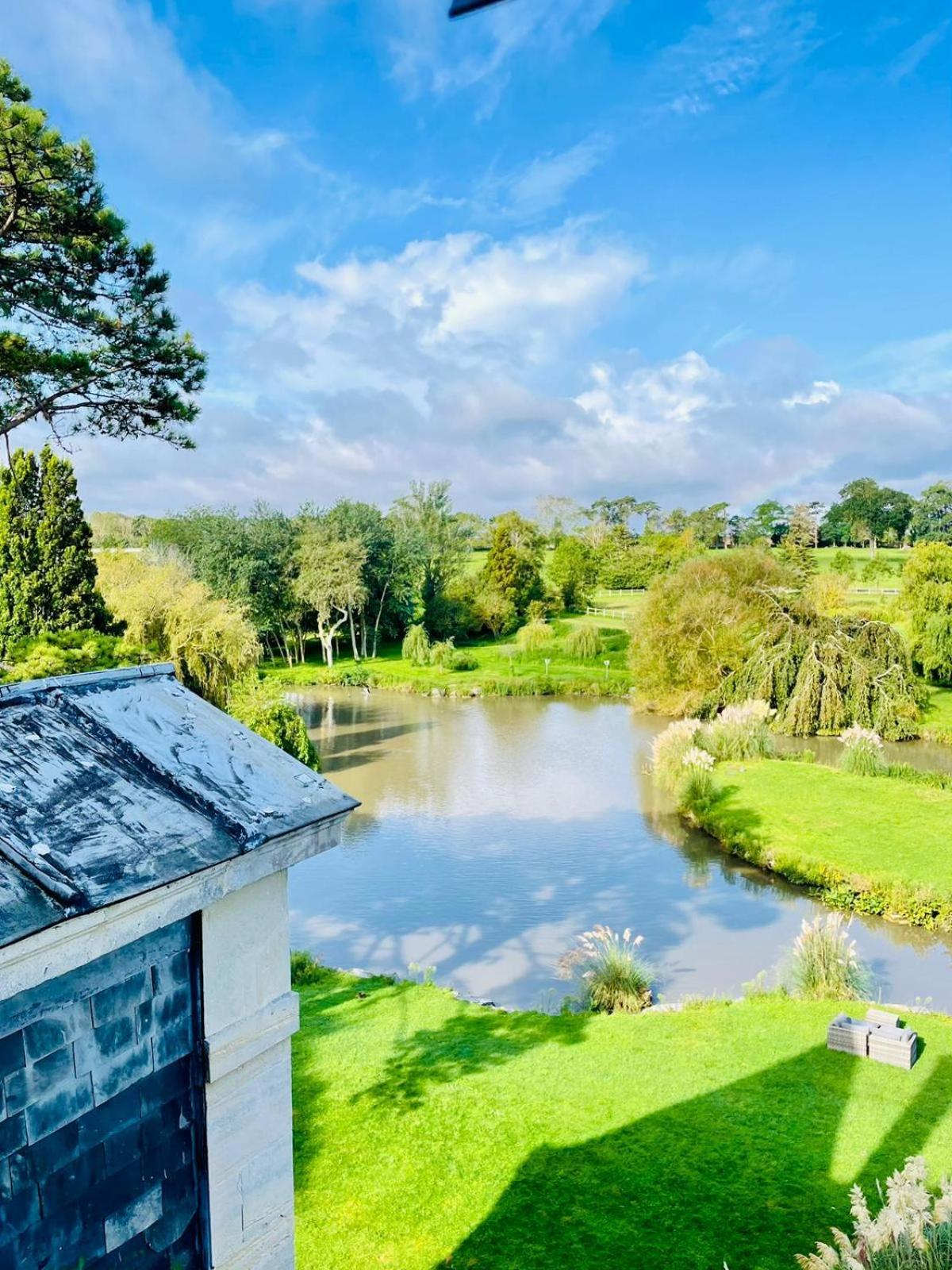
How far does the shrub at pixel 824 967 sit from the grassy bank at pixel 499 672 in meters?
16.9

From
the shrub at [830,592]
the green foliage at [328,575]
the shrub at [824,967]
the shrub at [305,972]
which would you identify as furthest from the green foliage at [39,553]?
the shrub at [830,592]

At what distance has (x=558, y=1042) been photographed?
6480 mm

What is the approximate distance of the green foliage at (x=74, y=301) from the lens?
298 inches

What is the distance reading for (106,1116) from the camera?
6.66ft

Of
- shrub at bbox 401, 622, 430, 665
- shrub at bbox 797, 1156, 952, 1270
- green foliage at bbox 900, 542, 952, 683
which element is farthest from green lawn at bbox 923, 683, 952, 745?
shrub at bbox 797, 1156, 952, 1270

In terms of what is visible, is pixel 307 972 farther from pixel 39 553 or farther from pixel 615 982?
pixel 39 553

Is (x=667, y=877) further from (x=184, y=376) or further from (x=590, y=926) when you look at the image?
(x=184, y=376)

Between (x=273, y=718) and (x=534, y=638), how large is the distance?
18216 mm

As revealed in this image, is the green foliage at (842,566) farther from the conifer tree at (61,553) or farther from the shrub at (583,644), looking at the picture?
the conifer tree at (61,553)

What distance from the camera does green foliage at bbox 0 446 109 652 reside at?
14.6 metres

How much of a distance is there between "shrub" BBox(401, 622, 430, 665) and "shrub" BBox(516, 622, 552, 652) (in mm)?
3437

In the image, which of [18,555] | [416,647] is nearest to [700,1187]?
[18,555]

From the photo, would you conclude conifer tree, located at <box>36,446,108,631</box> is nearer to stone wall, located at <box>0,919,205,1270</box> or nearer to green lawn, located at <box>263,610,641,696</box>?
green lawn, located at <box>263,610,641,696</box>

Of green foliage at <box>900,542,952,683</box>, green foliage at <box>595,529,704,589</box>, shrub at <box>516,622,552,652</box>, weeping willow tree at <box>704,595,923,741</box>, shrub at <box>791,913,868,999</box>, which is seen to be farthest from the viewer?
green foliage at <box>595,529,704,589</box>
